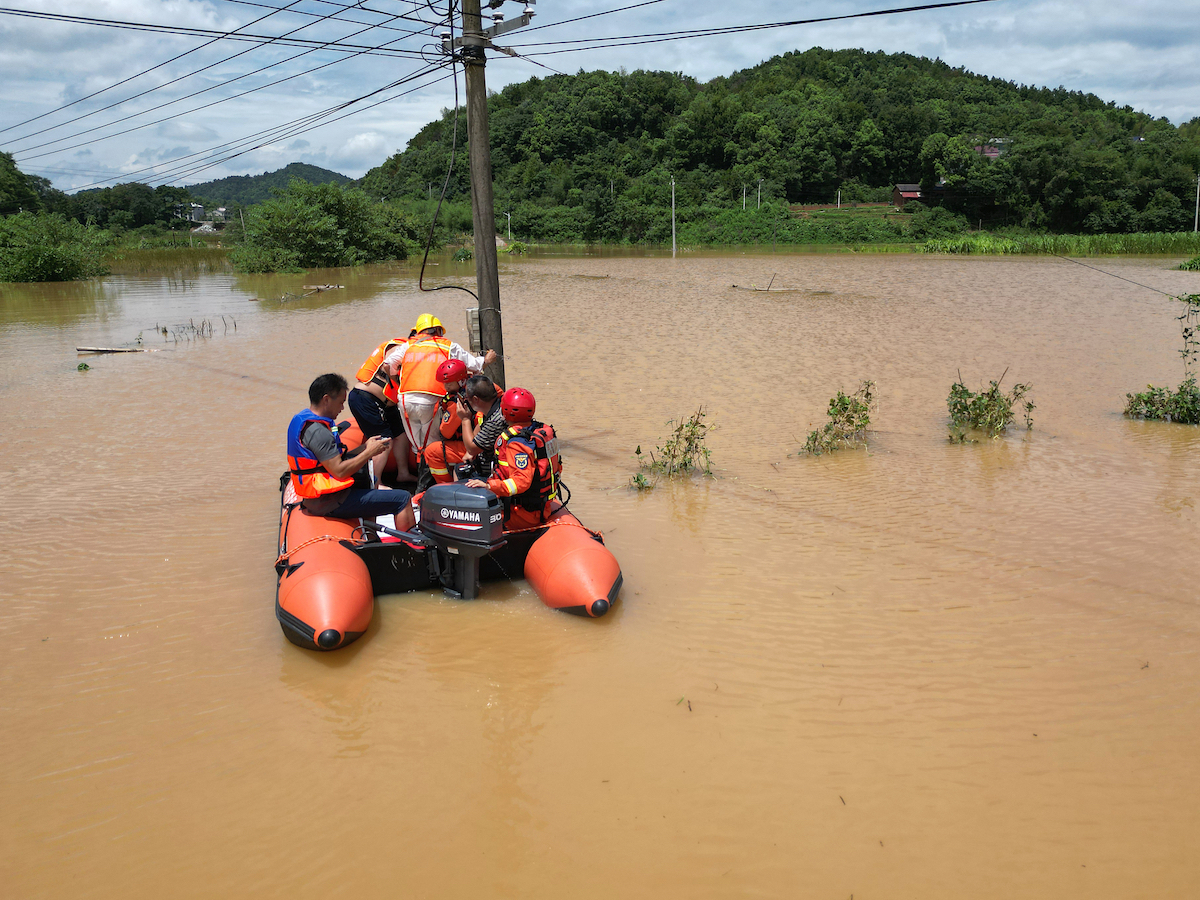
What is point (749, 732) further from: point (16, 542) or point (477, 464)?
point (16, 542)

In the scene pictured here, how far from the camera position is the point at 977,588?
5754mm

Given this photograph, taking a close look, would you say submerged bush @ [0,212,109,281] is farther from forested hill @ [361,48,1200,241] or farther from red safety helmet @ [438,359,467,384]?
forested hill @ [361,48,1200,241]

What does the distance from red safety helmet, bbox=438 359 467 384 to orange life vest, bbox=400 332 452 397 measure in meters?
0.29

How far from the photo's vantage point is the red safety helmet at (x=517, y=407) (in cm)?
532

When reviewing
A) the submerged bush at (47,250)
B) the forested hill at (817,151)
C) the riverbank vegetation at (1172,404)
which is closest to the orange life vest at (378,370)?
the riverbank vegetation at (1172,404)

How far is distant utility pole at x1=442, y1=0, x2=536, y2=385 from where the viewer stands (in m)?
7.69

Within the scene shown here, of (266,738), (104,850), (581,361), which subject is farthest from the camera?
(581,361)

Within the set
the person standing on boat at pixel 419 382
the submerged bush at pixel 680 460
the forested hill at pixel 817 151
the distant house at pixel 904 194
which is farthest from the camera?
the distant house at pixel 904 194

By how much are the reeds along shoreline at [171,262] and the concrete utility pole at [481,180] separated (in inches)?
1337

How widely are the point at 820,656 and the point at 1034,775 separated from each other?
1.30 m

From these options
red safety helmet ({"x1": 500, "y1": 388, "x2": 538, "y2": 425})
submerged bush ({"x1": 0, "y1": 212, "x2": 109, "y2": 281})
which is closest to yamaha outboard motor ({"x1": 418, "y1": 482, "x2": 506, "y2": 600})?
red safety helmet ({"x1": 500, "y1": 388, "x2": 538, "y2": 425})

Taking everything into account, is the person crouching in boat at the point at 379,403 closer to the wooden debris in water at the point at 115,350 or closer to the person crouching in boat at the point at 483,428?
the person crouching in boat at the point at 483,428

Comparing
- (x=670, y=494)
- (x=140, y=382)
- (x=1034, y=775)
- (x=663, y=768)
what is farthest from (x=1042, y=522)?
(x=140, y=382)

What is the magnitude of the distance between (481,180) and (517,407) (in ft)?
11.6
